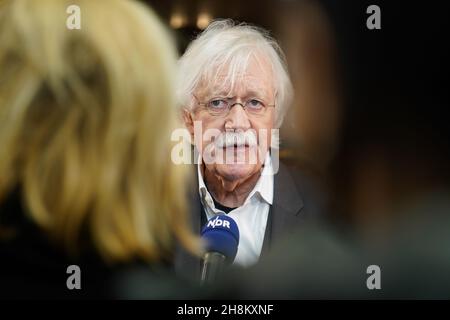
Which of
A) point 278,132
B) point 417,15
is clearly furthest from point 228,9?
point 417,15

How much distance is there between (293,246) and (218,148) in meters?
0.69

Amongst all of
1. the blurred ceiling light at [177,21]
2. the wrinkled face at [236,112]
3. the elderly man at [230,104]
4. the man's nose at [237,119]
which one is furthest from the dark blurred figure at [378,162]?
the blurred ceiling light at [177,21]

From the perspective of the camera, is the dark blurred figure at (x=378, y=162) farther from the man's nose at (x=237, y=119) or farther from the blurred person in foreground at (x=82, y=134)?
the blurred person in foreground at (x=82, y=134)

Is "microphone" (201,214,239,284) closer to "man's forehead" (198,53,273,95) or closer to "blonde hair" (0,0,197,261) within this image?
"blonde hair" (0,0,197,261)

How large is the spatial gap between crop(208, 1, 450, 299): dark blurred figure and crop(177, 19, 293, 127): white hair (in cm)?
36

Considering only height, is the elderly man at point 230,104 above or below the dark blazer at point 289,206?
above

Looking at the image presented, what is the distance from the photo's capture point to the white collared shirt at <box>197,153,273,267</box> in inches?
183

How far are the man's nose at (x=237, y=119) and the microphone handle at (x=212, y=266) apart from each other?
0.75 m

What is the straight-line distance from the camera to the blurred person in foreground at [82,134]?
13.0 ft

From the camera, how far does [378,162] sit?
4.68 m

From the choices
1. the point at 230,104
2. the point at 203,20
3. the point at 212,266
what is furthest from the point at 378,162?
the point at 203,20

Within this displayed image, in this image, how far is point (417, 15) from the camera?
183 inches

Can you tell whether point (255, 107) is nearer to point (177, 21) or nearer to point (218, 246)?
point (177, 21)

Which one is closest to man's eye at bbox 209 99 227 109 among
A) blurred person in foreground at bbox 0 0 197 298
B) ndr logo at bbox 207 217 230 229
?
blurred person in foreground at bbox 0 0 197 298
